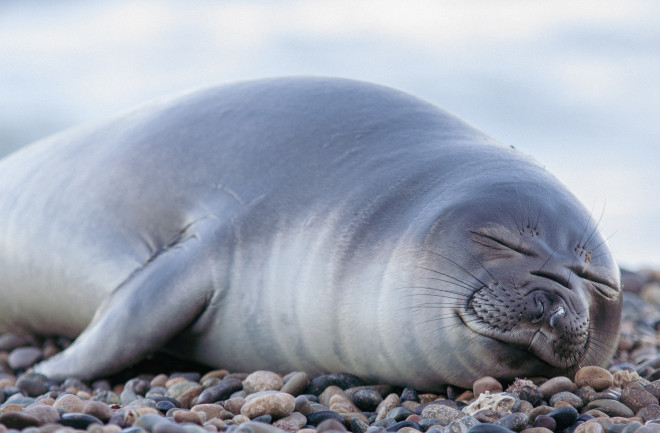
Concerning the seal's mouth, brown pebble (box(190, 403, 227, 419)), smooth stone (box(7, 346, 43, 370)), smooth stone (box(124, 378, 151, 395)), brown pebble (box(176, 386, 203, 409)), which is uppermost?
the seal's mouth

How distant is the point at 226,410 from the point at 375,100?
1.81 meters

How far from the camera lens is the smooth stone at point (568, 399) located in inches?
114

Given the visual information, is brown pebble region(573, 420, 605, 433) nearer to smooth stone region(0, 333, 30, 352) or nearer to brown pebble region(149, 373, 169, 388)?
brown pebble region(149, 373, 169, 388)

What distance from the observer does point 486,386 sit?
118 inches

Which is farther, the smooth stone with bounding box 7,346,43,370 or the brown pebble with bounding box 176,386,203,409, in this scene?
the smooth stone with bounding box 7,346,43,370

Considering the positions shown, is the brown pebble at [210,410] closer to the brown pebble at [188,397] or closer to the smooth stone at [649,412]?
the brown pebble at [188,397]

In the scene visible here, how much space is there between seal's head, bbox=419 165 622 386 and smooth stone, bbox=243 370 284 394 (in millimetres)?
674

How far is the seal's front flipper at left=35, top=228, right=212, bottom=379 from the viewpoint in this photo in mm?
3625

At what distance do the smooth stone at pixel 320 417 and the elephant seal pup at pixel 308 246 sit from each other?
19.0 inches

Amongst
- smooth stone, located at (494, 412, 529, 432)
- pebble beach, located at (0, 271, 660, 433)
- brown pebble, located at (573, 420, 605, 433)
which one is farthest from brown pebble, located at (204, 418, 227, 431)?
brown pebble, located at (573, 420, 605, 433)

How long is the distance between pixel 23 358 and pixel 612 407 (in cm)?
283

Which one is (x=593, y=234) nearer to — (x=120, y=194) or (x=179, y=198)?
(x=179, y=198)

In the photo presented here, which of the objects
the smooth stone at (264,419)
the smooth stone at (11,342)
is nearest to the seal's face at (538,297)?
the smooth stone at (264,419)

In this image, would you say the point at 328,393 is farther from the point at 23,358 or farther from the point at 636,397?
the point at 23,358
